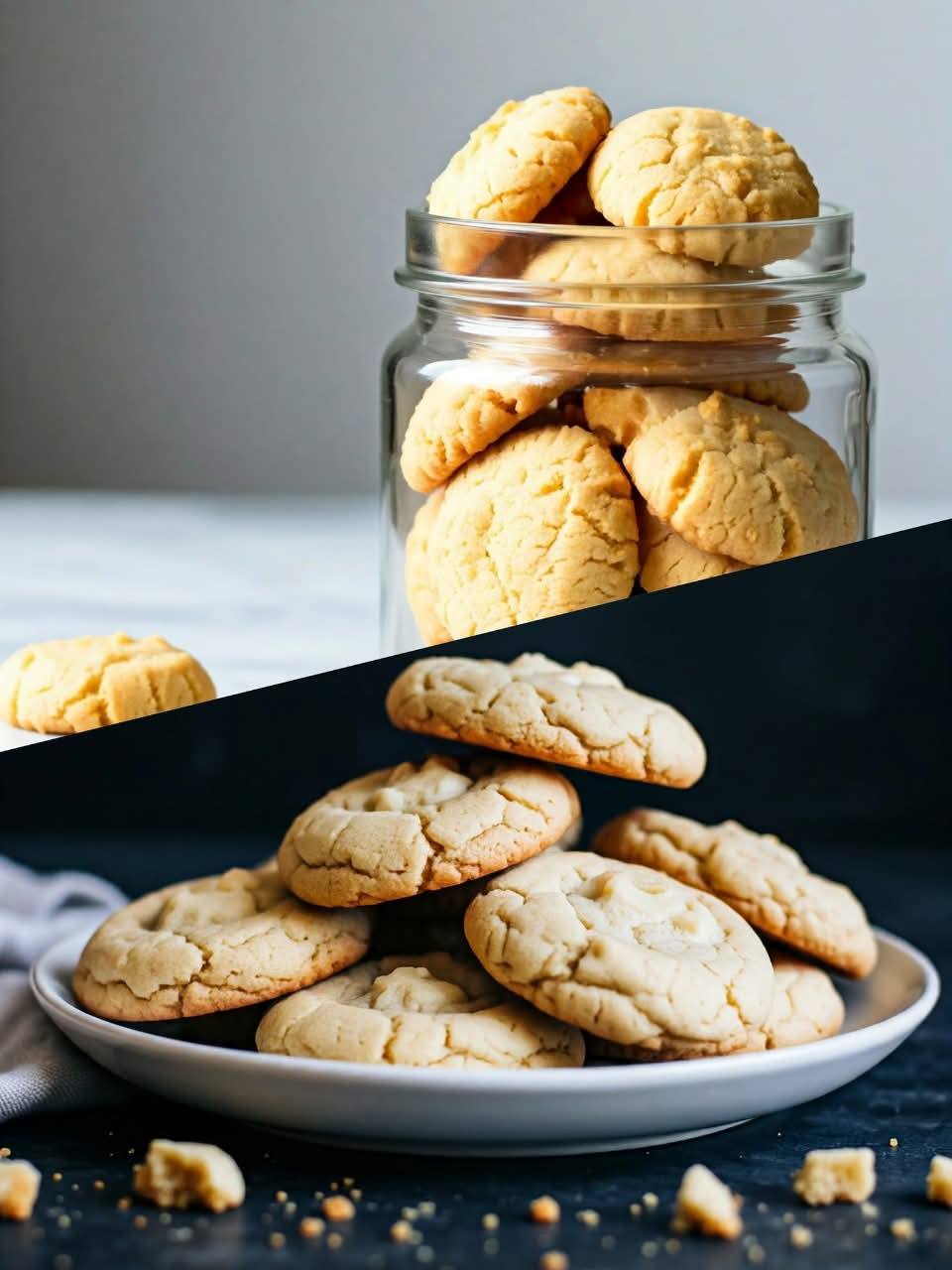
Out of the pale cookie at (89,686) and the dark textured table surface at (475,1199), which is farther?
the pale cookie at (89,686)

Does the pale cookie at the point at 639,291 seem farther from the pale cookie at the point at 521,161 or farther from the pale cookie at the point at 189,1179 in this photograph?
the pale cookie at the point at 189,1179

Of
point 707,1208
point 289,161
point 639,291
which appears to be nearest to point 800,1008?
point 707,1208

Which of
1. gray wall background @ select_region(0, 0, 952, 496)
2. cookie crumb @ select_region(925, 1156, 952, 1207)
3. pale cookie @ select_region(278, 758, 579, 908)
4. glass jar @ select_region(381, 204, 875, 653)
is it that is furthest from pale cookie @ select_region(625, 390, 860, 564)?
gray wall background @ select_region(0, 0, 952, 496)

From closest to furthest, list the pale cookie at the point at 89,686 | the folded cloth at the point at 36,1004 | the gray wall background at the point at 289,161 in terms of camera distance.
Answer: the folded cloth at the point at 36,1004
the pale cookie at the point at 89,686
the gray wall background at the point at 289,161

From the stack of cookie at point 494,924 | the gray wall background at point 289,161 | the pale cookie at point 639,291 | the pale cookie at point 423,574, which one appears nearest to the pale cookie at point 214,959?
the stack of cookie at point 494,924

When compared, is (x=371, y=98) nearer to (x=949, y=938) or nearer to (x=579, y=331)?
(x=579, y=331)

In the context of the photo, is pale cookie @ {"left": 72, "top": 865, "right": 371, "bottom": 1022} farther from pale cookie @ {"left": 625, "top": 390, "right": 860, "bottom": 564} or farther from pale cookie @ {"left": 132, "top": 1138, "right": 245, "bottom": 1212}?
pale cookie @ {"left": 625, "top": 390, "right": 860, "bottom": 564}

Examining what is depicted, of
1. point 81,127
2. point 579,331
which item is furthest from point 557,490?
point 81,127
